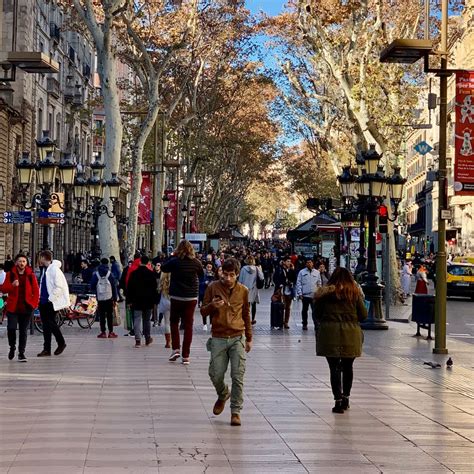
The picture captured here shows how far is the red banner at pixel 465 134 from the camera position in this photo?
56.5 ft

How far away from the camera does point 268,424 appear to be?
32.6ft

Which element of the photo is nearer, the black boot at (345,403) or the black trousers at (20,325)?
the black boot at (345,403)

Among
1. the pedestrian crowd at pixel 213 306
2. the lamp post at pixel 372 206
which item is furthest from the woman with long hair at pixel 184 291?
the lamp post at pixel 372 206

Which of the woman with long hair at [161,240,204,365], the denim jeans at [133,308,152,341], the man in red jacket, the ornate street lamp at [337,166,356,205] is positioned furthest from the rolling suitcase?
the man in red jacket

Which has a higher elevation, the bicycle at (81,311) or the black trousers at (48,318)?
the black trousers at (48,318)

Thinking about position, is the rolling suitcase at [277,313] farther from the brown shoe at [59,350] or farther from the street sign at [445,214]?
the brown shoe at [59,350]

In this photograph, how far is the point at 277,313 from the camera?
2364 cm

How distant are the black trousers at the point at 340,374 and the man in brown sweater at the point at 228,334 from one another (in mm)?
1066

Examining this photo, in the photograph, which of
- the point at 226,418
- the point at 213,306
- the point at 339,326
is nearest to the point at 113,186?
the point at 339,326

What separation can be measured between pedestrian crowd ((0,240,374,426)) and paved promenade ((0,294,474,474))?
15.9 inches

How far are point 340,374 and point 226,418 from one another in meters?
1.40

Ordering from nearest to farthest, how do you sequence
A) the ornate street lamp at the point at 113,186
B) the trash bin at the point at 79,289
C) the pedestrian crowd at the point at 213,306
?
1. the pedestrian crowd at the point at 213,306
2. the trash bin at the point at 79,289
3. the ornate street lamp at the point at 113,186

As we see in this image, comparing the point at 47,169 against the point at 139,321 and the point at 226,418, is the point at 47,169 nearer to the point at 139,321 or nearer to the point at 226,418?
the point at 139,321

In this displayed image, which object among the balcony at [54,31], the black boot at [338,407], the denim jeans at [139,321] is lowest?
the black boot at [338,407]
